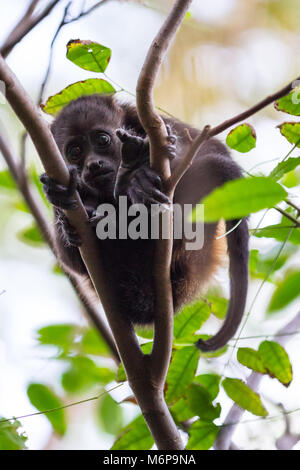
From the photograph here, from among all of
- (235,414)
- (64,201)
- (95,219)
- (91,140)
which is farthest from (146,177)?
(235,414)

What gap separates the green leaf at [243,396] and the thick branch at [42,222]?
1006 millimetres

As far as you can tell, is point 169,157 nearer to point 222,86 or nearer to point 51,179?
point 51,179

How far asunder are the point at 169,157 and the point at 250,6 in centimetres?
581

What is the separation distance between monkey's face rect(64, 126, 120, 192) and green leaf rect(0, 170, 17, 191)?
45cm

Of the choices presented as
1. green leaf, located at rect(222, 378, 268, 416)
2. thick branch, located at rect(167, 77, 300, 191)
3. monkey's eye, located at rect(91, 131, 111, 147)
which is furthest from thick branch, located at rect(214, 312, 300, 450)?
monkey's eye, located at rect(91, 131, 111, 147)

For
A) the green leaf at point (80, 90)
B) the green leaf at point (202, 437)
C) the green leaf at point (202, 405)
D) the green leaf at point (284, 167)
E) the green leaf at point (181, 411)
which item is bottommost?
the green leaf at point (181, 411)

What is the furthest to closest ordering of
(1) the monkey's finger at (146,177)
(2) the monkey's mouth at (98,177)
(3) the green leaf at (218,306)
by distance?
1. (3) the green leaf at (218,306)
2. (2) the monkey's mouth at (98,177)
3. (1) the monkey's finger at (146,177)

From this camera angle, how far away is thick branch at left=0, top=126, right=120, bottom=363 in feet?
11.4

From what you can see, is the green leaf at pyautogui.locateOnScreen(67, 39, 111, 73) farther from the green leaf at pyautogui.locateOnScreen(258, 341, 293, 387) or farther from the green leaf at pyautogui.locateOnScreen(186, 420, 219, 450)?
the green leaf at pyautogui.locateOnScreen(186, 420, 219, 450)

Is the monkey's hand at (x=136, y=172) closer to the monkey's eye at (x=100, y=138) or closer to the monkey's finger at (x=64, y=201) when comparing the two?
the monkey's finger at (x=64, y=201)

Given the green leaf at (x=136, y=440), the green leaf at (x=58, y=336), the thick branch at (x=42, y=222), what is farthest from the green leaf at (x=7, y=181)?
the green leaf at (x=136, y=440)

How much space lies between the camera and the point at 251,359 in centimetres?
247

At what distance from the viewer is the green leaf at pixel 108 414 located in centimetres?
335

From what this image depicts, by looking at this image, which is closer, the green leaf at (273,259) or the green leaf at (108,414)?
the green leaf at (273,259)
